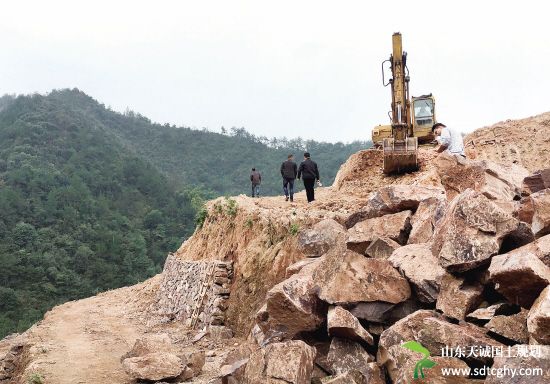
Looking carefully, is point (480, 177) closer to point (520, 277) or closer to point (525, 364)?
point (520, 277)

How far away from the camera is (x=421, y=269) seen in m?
5.52

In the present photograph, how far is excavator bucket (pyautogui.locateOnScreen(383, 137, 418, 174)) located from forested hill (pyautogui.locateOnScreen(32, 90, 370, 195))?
55886 millimetres

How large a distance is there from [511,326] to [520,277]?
0.42 m

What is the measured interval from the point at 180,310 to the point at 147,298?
15.0 ft

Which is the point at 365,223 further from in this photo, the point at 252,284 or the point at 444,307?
the point at 252,284

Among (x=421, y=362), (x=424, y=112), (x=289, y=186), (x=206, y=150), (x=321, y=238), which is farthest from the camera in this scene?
(x=206, y=150)

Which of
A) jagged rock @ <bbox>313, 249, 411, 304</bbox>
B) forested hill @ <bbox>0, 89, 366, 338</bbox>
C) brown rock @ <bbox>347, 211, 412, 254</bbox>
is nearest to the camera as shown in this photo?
jagged rock @ <bbox>313, 249, 411, 304</bbox>

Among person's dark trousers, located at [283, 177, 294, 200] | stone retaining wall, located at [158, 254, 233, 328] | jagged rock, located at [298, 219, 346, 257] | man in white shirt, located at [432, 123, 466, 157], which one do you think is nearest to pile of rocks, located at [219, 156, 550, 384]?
jagged rock, located at [298, 219, 346, 257]

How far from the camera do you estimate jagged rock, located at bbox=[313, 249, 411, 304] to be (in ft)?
18.0

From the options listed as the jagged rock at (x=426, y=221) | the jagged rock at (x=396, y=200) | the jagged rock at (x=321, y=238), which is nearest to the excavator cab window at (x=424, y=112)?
the jagged rock at (x=396, y=200)

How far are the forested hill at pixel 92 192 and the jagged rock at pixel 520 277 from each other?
13.2 meters

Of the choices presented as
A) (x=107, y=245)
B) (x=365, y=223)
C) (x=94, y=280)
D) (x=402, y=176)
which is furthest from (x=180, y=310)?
(x=107, y=245)

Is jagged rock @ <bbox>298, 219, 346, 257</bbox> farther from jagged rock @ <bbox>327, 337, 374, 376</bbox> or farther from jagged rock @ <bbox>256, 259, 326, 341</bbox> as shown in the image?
jagged rock @ <bbox>327, 337, 374, 376</bbox>

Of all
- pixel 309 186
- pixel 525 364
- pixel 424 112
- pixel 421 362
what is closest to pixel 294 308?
pixel 421 362
